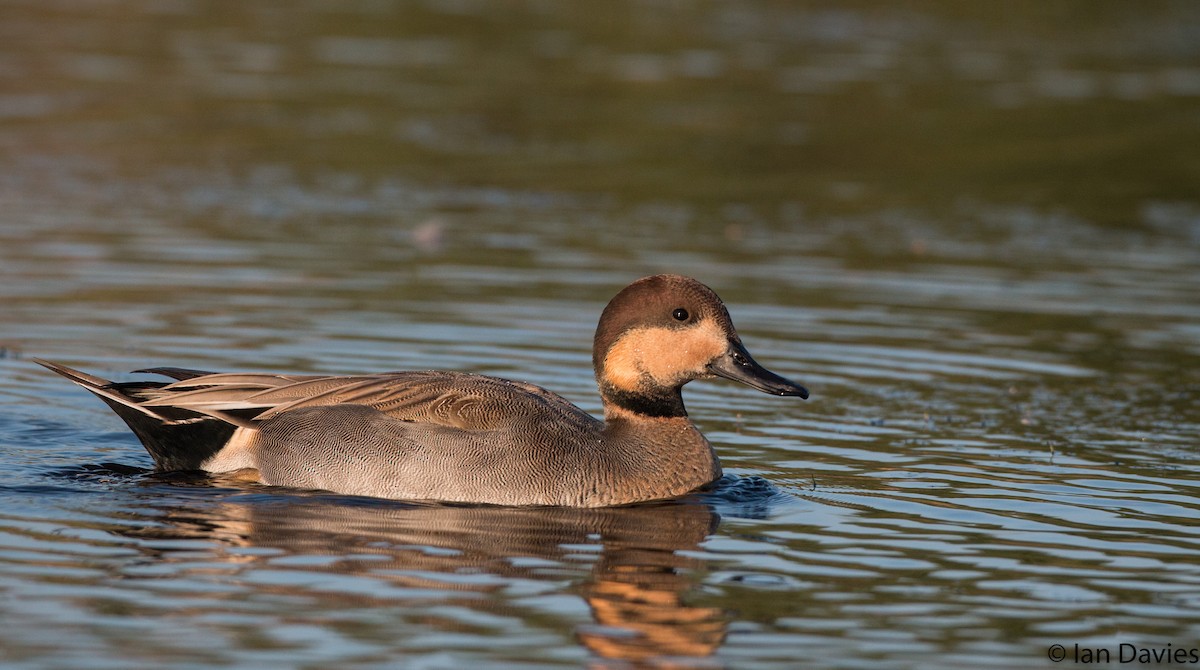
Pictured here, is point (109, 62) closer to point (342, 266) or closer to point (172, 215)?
point (172, 215)

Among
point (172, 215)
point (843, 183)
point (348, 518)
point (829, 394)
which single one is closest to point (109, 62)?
point (172, 215)

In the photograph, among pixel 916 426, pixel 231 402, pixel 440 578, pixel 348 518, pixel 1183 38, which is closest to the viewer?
pixel 440 578

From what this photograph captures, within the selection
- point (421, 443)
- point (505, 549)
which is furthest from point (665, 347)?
point (505, 549)

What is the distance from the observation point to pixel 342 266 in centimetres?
1448

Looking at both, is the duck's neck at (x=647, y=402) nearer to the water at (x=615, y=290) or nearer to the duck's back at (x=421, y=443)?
the duck's back at (x=421, y=443)

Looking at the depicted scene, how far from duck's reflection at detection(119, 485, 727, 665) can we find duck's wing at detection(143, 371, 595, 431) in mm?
478

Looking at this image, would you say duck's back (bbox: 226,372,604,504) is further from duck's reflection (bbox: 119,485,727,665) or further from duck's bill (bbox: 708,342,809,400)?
duck's bill (bbox: 708,342,809,400)

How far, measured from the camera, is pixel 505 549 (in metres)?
7.64

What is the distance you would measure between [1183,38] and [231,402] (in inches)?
903

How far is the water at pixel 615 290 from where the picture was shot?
6801mm

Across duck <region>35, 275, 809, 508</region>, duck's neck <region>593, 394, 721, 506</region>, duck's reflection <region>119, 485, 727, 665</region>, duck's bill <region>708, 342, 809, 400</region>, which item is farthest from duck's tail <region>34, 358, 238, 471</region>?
duck's bill <region>708, 342, 809, 400</region>

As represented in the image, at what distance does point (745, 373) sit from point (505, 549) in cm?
201

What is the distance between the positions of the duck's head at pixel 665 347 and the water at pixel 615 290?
21.5 inches

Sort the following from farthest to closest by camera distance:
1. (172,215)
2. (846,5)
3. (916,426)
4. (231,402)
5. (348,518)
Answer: (846,5) < (172,215) < (916,426) < (231,402) < (348,518)
